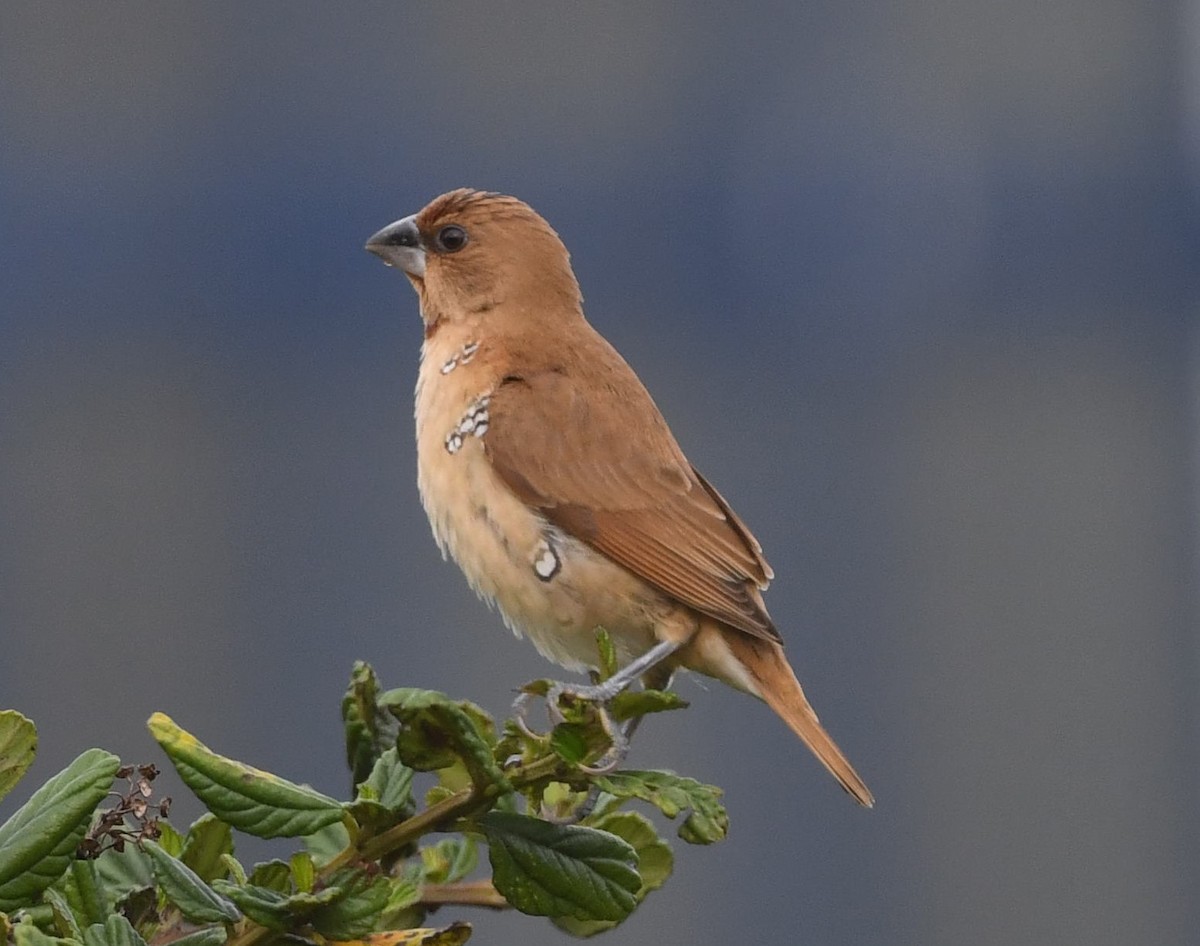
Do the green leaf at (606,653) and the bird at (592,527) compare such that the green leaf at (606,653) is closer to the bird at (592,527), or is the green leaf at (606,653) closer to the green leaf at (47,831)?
the green leaf at (47,831)

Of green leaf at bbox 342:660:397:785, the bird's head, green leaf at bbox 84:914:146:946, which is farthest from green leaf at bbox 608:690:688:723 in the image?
the bird's head

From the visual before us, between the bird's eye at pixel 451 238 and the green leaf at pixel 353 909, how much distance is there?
1.88 meters

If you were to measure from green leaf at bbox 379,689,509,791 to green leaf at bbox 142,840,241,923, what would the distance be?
0.19 metres

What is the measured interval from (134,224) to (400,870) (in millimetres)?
5298

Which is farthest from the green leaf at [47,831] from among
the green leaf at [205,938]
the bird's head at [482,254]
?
the bird's head at [482,254]

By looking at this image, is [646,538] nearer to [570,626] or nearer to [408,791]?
[570,626]

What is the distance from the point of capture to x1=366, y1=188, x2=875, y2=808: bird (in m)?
2.85

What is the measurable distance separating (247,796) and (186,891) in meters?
0.10

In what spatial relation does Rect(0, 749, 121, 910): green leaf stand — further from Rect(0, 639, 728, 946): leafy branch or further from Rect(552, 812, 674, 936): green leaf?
Rect(552, 812, 674, 936): green leaf

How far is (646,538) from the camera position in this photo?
289 cm

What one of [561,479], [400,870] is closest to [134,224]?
[561,479]

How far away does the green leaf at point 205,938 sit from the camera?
4.93ft

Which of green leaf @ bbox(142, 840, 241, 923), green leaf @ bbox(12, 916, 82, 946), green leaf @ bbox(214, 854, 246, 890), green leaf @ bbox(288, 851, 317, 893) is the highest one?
green leaf @ bbox(214, 854, 246, 890)

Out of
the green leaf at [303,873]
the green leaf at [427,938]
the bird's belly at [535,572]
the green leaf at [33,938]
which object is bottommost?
the green leaf at [33,938]
